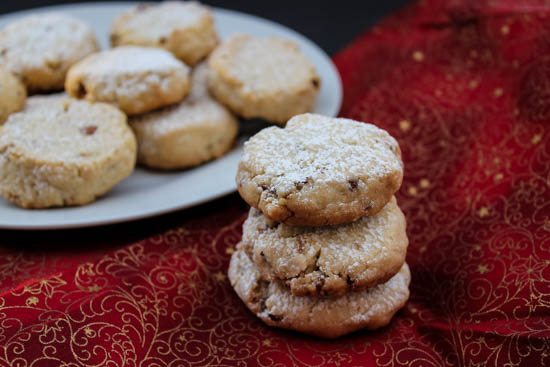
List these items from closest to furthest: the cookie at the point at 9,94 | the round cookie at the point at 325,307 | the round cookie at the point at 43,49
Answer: the round cookie at the point at 325,307
the cookie at the point at 9,94
the round cookie at the point at 43,49

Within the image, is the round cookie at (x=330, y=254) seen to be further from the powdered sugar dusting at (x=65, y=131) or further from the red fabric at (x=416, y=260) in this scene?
the powdered sugar dusting at (x=65, y=131)

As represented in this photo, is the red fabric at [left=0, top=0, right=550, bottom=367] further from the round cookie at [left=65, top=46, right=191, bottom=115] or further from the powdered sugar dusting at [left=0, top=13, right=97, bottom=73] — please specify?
the powdered sugar dusting at [left=0, top=13, right=97, bottom=73]

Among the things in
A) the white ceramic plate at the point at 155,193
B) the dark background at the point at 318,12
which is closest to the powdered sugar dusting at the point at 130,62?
the white ceramic plate at the point at 155,193

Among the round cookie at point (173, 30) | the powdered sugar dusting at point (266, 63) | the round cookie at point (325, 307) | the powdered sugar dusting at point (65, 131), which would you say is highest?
the round cookie at point (173, 30)

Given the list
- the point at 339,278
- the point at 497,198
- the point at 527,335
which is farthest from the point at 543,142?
the point at 339,278

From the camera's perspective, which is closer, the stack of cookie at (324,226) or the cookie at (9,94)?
the stack of cookie at (324,226)

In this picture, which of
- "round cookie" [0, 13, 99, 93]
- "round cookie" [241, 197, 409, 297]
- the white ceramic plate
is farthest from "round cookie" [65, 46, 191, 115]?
"round cookie" [241, 197, 409, 297]
